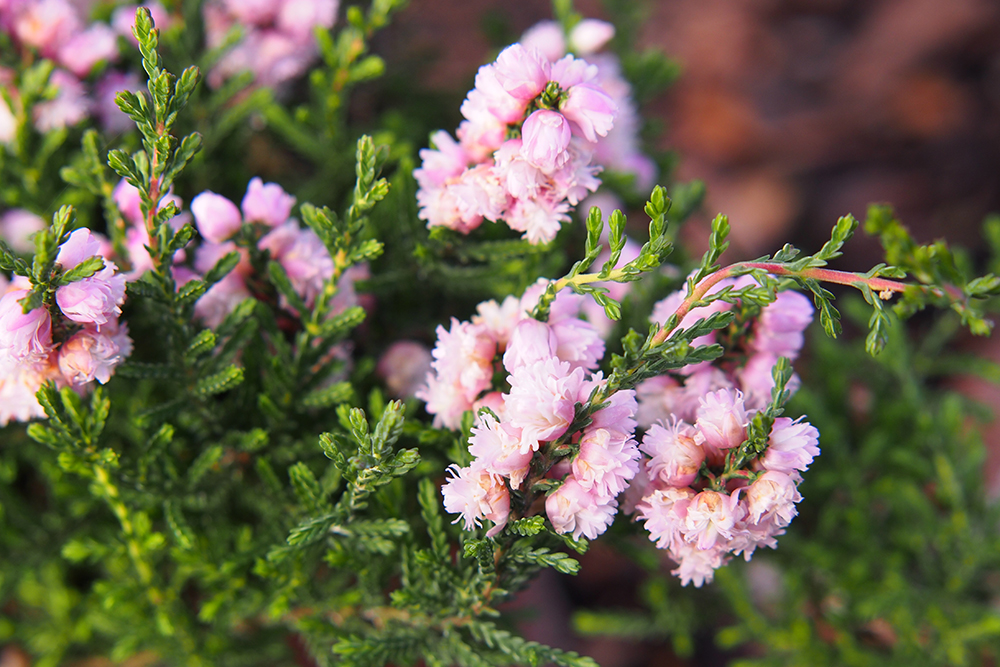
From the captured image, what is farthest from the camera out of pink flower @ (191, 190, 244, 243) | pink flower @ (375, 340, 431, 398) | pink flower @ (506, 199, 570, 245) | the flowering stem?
pink flower @ (375, 340, 431, 398)

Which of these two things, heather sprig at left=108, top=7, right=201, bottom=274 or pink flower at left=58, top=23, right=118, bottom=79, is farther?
pink flower at left=58, top=23, right=118, bottom=79

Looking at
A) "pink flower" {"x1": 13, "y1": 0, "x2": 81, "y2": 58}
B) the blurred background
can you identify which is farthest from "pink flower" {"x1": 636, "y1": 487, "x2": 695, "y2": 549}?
the blurred background

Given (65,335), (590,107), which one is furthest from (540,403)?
(65,335)

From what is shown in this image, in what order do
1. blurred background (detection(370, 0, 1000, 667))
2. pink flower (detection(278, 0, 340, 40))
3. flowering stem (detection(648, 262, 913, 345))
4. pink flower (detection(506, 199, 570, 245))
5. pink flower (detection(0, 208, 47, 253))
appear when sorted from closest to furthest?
flowering stem (detection(648, 262, 913, 345)) < pink flower (detection(506, 199, 570, 245)) < pink flower (detection(0, 208, 47, 253)) < pink flower (detection(278, 0, 340, 40)) < blurred background (detection(370, 0, 1000, 667))

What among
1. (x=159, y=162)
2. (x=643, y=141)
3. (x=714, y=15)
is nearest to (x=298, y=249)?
(x=159, y=162)

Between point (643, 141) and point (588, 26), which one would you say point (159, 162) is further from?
point (643, 141)

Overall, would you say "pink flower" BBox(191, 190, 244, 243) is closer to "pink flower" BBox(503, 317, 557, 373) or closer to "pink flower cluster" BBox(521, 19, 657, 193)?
"pink flower" BBox(503, 317, 557, 373)

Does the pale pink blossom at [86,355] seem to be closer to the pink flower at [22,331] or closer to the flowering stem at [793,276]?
the pink flower at [22,331]

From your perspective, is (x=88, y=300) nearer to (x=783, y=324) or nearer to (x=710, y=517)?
(x=710, y=517)

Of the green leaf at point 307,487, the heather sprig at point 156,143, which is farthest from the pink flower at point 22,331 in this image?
the green leaf at point 307,487
